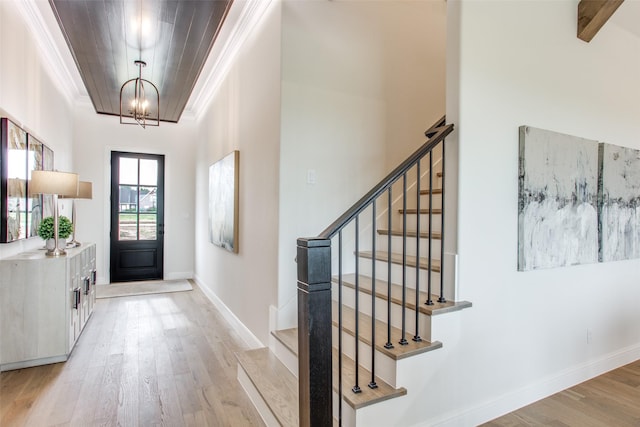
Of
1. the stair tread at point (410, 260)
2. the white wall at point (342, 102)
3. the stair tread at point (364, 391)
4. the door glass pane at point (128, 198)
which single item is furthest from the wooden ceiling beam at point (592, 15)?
the door glass pane at point (128, 198)

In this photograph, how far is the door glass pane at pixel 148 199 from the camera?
6164 millimetres

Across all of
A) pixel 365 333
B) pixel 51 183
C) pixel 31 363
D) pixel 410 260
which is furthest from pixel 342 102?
pixel 31 363

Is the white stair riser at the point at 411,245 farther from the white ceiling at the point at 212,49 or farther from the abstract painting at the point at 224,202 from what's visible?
the white ceiling at the point at 212,49

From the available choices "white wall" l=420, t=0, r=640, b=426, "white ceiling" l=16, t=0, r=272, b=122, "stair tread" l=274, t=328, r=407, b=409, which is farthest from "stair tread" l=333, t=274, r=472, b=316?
"white ceiling" l=16, t=0, r=272, b=122

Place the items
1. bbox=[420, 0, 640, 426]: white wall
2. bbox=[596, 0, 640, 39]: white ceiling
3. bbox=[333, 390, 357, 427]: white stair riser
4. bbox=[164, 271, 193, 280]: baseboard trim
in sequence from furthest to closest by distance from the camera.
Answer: bbox=[164, 271, 193, 280]: baseboard trim, bbox=[596, 0, 640, 39]: white ceiling, bbox=[420, 0, 640, 426]: white wall, bbox=[333, 390, 357, 427]: white stair riser

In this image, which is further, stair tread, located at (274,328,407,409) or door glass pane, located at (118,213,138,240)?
door glass pane, located at (118,213,138,240)

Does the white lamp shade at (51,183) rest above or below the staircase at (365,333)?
above

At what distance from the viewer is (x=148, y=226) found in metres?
6.22

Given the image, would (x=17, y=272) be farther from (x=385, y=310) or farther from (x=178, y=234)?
(x=178, y=234)

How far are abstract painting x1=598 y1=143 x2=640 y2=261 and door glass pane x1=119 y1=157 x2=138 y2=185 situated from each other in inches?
252

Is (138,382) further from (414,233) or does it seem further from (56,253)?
(414,233)

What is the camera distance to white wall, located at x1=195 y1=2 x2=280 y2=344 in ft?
8.96

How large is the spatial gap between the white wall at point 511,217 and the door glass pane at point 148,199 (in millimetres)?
5614

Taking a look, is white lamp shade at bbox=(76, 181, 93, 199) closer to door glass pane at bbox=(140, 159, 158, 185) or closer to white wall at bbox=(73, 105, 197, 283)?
white wall at bbox=(73, 105, 197, 283)
